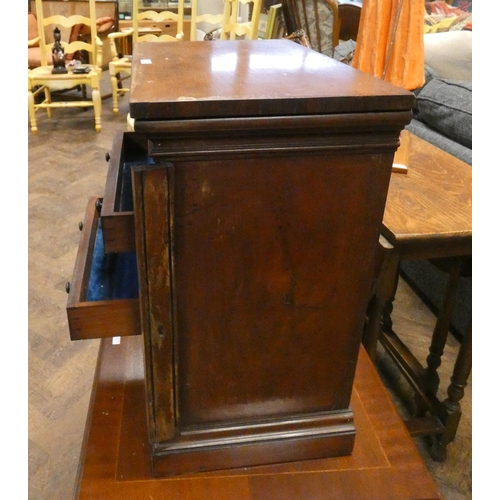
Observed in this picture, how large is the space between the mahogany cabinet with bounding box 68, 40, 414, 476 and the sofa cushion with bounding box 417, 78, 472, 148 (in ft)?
3.57

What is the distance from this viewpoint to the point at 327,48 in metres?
2.97

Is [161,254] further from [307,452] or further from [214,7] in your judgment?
[214,7]

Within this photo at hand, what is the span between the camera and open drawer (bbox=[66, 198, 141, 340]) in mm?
736

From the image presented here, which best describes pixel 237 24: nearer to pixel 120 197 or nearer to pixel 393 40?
pixel 393 40

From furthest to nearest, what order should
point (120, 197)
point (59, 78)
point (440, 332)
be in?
point (59, 78)
point (440, 332)
point (120, 197)

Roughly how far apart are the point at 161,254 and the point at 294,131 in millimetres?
226

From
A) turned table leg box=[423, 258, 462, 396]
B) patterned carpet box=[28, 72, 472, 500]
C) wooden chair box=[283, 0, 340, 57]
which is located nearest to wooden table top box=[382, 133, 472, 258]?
turned table leg box=[423, 258, 462, 396]

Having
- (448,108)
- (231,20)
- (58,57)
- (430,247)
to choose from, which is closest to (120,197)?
(430,247)

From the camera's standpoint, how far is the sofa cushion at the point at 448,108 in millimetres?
1699

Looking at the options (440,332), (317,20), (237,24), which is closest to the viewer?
(440,332)

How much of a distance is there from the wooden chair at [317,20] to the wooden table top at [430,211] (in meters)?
1.90

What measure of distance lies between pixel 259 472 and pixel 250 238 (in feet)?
1.37

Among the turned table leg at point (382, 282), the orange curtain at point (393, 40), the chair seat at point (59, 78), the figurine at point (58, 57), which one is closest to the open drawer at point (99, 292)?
the turned table leg at point (382, 282)

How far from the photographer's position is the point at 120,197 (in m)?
0.79
